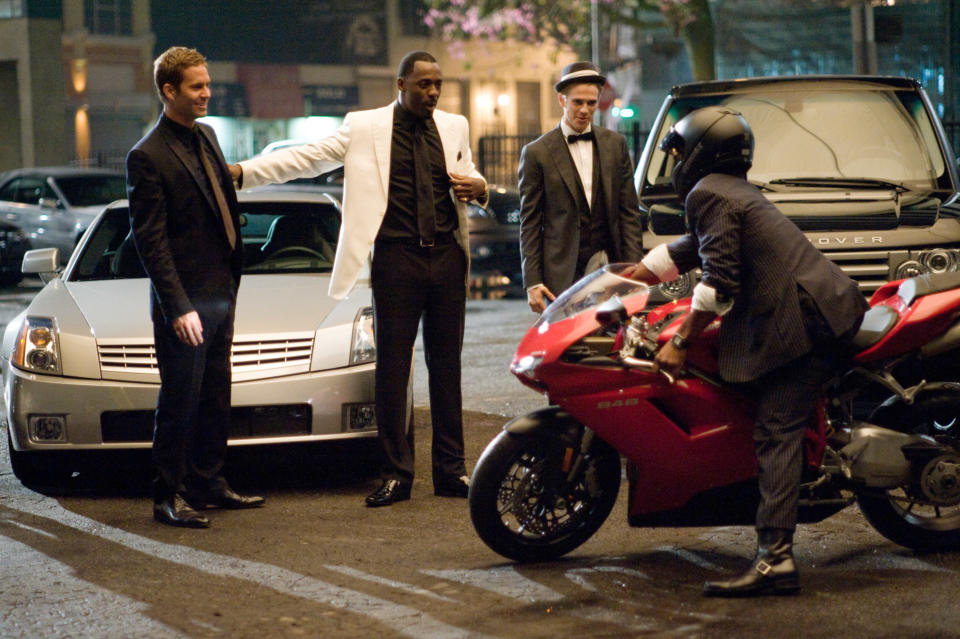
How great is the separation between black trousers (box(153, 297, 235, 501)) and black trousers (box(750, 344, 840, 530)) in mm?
2444

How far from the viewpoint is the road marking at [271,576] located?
4.53 metres

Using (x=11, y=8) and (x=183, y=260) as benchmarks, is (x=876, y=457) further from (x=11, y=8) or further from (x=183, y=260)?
(x=11, y=8)

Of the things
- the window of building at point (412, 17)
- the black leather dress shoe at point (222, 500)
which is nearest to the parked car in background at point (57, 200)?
the black leather dress shoe at point (222, 500)

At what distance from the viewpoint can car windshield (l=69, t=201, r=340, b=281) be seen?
24.8ft

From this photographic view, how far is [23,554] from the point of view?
18.2 feet

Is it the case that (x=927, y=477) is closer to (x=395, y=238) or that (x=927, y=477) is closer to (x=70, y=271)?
(x=395, y=238)

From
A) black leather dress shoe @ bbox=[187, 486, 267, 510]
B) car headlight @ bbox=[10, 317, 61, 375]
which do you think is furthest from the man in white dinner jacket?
car headlight @ bbox=[10, 317, 61, 375]

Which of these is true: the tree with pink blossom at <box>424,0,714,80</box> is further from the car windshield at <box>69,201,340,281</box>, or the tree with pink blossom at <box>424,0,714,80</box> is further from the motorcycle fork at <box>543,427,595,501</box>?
the motorcycle fork at <box>543,427,595,501</box>

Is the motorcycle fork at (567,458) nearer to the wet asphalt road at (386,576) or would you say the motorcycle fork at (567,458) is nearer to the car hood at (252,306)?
the wet asphalt road at (386,576)

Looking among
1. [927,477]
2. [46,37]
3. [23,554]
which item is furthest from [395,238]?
[46,37]

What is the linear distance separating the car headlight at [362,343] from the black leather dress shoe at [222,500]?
0.77 metres

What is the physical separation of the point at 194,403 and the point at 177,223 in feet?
2.50

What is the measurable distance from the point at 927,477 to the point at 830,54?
747 inches

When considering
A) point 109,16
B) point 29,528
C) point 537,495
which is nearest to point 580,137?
point 537,495
